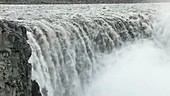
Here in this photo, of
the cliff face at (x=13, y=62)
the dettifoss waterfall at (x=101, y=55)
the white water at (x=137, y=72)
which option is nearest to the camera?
the cliff face at (x=13, y=62)

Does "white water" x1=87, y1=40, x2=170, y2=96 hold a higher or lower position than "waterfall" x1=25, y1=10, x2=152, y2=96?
lower

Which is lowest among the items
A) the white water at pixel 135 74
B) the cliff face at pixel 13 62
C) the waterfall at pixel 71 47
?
the white water at pixel 135 74

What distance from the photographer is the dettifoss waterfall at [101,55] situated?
48.9 ft

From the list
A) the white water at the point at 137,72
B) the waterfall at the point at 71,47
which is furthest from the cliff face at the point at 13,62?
the white water at the point at 137,72

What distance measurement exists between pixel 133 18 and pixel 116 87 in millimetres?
5376

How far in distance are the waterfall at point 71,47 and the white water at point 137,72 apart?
0.36 meters

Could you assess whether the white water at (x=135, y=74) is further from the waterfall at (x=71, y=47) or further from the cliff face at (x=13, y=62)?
the cliff face at (x=13, y=62)

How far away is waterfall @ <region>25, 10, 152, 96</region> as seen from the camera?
14.4m

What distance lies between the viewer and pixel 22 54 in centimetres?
1052

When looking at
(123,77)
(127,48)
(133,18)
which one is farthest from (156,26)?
(123,77)

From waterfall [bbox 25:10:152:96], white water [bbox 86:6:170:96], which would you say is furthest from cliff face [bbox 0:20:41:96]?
white water [bbox 86:6:170:96]

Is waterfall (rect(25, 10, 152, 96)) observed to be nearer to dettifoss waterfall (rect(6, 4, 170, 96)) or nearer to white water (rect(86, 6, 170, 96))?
dettifoss waterfall (rect(6, 4, 170, 96))

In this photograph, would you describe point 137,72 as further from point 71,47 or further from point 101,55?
point 71,47

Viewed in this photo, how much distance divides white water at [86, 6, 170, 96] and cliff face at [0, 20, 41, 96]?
20.9 feet
